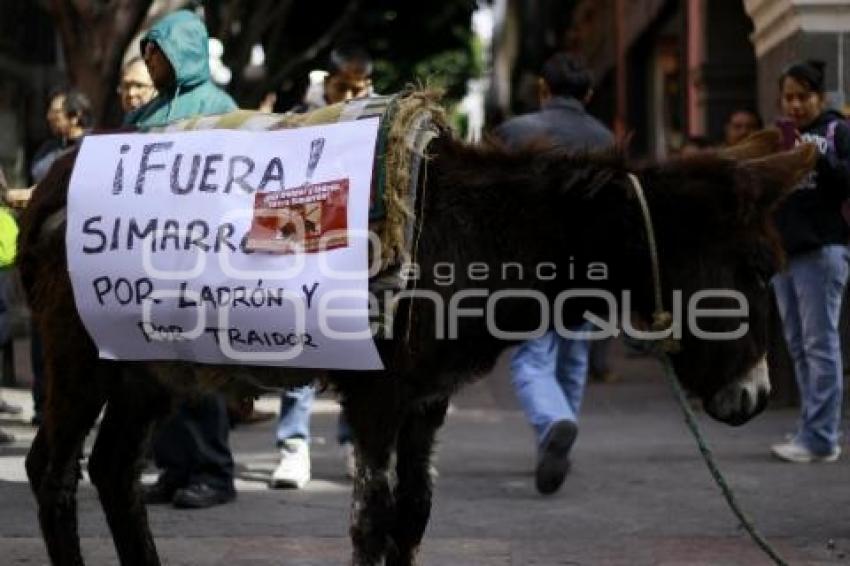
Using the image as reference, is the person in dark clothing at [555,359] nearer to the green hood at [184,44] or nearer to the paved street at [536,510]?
the paved street at [536,510]

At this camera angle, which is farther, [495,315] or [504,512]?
[504,512]

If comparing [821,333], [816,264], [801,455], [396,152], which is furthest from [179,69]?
[801,455]

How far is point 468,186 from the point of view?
509cm

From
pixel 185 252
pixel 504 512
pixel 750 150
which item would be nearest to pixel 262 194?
pixel 185 252

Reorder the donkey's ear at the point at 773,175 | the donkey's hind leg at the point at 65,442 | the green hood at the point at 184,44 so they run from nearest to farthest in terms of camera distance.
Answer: the donkey's ear at the point at 773,175
the donkey's hind leg at the point at 65,442
the green hood at the point at 184,44

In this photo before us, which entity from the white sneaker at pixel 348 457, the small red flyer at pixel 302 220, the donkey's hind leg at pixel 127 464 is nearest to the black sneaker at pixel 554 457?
the white sneaker at pixel 348 457

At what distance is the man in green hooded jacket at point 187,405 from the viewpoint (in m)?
6.70

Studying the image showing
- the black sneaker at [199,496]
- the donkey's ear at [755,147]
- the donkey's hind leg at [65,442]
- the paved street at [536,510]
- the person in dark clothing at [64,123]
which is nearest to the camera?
the donkey's ear at [755,147]

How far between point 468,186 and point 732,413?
3.51 ft

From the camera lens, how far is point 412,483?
17.9 feet

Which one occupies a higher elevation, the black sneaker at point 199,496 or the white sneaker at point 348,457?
the black sneaker at point 199,496

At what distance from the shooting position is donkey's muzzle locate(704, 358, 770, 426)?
505 centimetres

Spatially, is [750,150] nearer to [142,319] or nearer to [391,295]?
[391,295]

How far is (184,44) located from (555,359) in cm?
253
